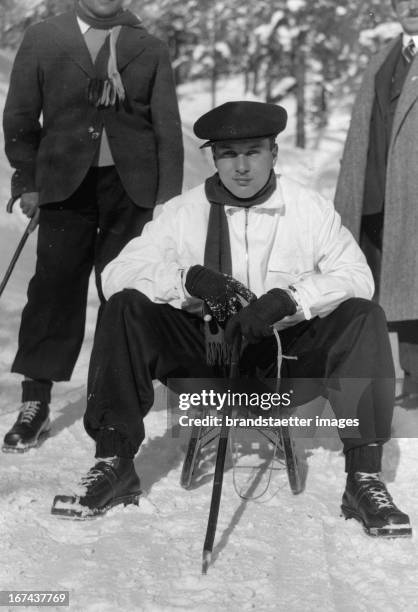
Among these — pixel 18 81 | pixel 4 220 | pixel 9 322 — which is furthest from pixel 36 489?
pixel 4 220

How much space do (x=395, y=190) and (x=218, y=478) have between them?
201 centimetres

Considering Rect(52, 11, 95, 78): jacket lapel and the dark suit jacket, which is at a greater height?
Rect(52, 11, 95, 78): jacket lapel

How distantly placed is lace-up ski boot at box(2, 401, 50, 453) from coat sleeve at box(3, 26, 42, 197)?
3.03ft

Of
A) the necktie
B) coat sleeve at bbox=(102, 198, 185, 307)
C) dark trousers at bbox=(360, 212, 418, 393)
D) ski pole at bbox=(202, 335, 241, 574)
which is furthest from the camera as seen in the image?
dark trousers at bbox=(360, 212, 418, 393)

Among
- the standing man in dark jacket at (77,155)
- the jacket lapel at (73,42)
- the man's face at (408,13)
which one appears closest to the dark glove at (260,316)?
the standing man in dark jacket at (77,155)

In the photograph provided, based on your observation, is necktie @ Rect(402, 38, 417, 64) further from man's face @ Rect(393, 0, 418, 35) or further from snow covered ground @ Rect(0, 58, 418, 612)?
snow covered ground @ Rect(0, 58, 418, 612)

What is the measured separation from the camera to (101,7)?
3873 mm

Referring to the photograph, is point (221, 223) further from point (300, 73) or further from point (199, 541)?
point (300, 73)

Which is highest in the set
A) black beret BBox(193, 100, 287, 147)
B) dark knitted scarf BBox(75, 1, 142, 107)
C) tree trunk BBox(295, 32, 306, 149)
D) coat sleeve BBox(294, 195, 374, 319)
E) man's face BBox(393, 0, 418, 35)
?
man's face BBox(393, 0, 418, 35)

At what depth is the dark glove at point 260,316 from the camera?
9.99ft

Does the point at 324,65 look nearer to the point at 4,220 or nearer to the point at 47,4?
the point at 47,4

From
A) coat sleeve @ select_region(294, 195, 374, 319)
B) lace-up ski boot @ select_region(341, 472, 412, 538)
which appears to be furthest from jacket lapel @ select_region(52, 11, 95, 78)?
lace-up ski boot @ select_region(341, 472, 412, 538)

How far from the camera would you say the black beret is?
10.8 feet

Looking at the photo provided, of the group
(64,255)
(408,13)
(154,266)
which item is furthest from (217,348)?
(408,13)
